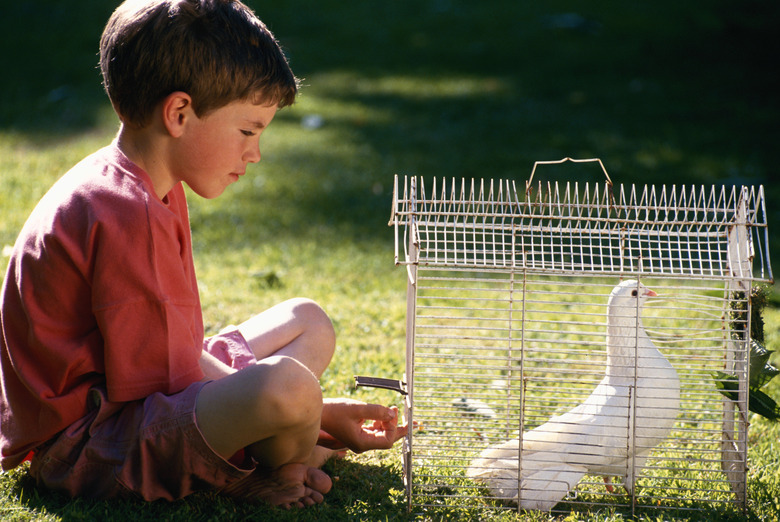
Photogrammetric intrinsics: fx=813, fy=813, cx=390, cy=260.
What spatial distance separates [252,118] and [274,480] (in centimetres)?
87

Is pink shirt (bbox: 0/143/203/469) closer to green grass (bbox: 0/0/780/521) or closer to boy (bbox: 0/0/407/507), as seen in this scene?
boy (bbox: 0/0/407/507)

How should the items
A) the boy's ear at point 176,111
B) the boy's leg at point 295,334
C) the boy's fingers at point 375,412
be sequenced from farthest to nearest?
the boy's leg at point 295,334
the boy's fingers at point 375,412
the boy's ear at point 176,111

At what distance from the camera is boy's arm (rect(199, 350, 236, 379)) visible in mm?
2021

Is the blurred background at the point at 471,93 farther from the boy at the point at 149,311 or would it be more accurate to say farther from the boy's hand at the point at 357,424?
the boy at the point at 149,311

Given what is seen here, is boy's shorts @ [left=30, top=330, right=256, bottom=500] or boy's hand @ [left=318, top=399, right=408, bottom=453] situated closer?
boy's shorts @ [left=30, top=330, right=256, bottom=500]

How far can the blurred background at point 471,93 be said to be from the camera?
19.5 feet

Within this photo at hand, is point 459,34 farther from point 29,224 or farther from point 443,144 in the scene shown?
point 29,224

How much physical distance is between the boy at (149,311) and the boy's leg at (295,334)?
1.10 ft

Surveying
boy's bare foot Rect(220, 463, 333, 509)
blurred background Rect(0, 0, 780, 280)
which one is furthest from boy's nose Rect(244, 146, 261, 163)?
blurred background Rect(0, 0, 780, 280)

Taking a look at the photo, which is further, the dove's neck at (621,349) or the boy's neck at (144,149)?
the dove's neck at (621,349)

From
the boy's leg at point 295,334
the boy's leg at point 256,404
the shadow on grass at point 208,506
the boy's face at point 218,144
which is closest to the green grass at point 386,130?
the shadow on grass at point 208,506

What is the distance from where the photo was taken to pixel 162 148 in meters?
1.89

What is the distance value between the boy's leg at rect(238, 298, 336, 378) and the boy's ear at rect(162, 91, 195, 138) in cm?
66

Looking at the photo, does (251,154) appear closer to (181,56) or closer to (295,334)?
(181,56)
